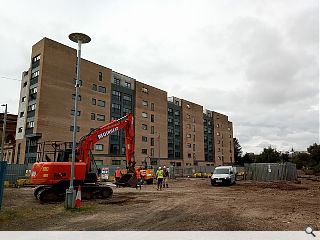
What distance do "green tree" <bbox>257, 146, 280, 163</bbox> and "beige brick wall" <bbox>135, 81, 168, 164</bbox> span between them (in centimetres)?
2844

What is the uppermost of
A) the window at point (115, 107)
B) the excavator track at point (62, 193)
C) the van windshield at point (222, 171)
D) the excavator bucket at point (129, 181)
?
the window at point (115, 107)

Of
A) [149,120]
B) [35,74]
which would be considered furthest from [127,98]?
[35,74]

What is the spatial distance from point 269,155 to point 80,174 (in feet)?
239

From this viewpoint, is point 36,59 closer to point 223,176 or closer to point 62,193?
point 223,176

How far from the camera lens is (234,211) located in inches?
484

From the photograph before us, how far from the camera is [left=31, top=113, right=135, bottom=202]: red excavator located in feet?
51.4

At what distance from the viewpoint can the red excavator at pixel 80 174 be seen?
15.7 metres

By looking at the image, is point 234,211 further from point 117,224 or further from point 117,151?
Answer: point 117,151

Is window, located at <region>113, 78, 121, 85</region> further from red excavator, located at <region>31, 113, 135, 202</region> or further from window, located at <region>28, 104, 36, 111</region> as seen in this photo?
red excavator, located at <region>31, 113, 135, 202</region>

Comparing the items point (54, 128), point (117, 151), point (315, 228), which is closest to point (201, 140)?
point (117, 151)

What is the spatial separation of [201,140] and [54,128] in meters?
49.6

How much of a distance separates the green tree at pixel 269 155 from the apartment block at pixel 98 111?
16621 mm

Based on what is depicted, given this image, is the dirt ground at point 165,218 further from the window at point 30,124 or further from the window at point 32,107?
the window at point 32,107

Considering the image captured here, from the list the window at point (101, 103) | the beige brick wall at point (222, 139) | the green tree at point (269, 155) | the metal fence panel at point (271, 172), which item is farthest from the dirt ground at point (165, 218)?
the beige brick wall at point (222, 139)
